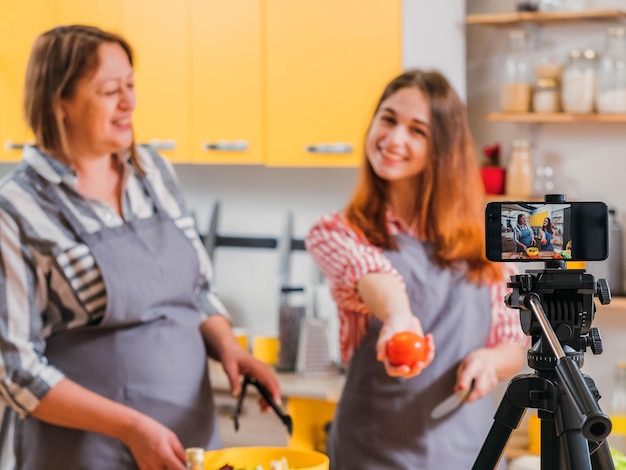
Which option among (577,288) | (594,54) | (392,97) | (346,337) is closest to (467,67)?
(594,54)

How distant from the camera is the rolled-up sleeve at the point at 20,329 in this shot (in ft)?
5.57

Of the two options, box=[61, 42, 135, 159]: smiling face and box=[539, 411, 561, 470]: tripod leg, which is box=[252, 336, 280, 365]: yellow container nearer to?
box=[61, 42, 135, 159]: smiling face

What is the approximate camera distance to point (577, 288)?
0.98m

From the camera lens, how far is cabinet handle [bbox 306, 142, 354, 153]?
2855mm

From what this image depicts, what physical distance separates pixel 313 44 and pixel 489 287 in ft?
3.82

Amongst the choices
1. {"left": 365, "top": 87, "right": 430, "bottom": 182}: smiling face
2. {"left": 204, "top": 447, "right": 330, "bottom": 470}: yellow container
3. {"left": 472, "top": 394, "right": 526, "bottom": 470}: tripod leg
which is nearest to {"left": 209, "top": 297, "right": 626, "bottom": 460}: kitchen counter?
{"left": 365, "top": 87, "right": 430, "bottom": 182}: smiling face

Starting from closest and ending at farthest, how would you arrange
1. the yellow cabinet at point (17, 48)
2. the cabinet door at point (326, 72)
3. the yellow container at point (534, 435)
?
1. the yellow container at point (534, 435)
2. the cabinet door at point (326, 72)
3. the yellow cabinet at point (17, 48)

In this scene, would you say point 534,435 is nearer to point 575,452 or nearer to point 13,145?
point 575,452

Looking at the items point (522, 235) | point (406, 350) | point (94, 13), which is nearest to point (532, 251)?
point (522, 235)

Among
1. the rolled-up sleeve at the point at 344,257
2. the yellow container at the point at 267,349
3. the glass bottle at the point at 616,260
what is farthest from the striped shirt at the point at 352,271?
the yellow container at the point at 267,349

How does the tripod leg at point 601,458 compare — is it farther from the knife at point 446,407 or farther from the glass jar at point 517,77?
the glass jar at point 517,77

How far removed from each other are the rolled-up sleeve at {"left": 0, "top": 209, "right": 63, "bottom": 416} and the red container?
4.66ft

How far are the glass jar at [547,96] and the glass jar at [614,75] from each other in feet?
0.39

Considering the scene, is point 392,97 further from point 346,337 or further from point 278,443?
point 278,443
